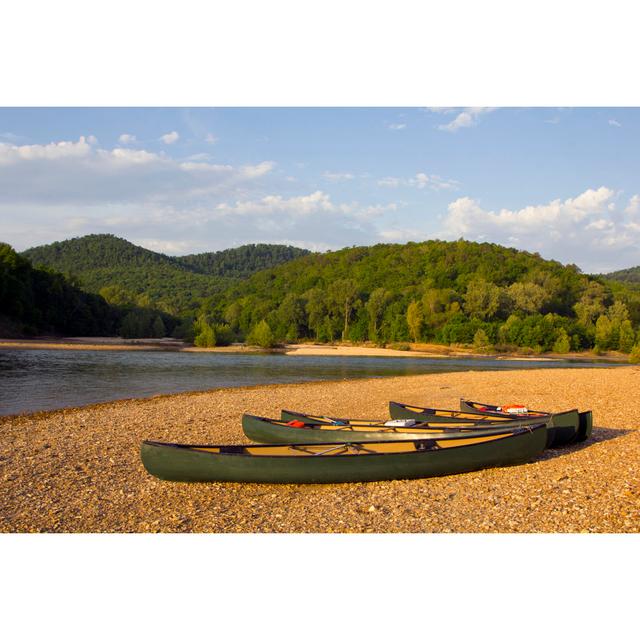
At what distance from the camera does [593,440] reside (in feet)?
37.7

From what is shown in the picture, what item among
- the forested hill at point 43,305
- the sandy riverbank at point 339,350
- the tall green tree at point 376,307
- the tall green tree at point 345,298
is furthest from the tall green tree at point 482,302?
the forested hill at point 43,305

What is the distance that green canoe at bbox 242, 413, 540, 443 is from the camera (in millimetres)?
9750

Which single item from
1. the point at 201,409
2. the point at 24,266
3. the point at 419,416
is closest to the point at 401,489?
the point at 419,416

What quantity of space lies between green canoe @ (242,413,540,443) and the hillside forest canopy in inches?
2522

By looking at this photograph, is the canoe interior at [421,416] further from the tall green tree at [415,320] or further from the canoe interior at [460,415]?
the tall green tree at [415,320]

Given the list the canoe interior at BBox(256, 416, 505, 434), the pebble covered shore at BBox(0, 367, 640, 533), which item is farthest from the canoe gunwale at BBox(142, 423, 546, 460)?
the pebble covered shore at BBox(0, 367, 640, 533)

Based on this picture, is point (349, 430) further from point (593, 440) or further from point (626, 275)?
point (626, 275)

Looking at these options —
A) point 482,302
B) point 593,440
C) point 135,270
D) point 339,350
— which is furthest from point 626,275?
point 593,440

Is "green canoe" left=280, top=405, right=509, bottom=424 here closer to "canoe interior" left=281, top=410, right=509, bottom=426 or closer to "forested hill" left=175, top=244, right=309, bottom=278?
"canoe interior" left=281, top=410, right=509, bottom=426

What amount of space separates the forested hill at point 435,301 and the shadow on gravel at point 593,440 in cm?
6501

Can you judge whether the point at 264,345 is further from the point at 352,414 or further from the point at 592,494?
the point at 592,494
